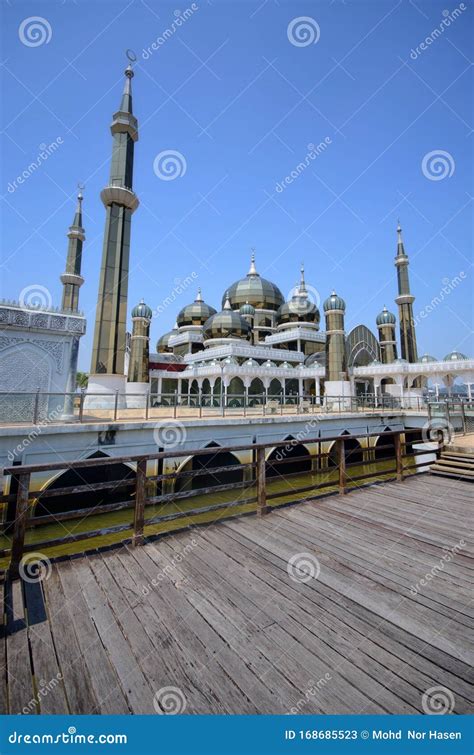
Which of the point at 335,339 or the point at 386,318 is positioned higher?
the point at 386,318

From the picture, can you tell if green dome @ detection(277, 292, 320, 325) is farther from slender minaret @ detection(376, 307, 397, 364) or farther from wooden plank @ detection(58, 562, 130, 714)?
wooden plank @ detection(58, 562, 130, 714)

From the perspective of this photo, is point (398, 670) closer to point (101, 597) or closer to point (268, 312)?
point (101, 597)

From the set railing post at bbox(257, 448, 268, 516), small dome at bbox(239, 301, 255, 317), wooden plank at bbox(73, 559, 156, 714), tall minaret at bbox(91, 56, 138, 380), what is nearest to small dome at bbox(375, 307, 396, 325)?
small dome at bbox(239, 301, 255, 317)

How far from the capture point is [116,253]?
72.0 feet

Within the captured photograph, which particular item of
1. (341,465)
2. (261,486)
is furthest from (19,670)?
(341,465)

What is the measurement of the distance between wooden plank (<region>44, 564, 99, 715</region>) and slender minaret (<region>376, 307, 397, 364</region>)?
43.2 meters

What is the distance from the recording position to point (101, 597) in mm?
3117

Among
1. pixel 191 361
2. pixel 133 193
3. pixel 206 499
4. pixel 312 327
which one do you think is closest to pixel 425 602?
pixel 206 499

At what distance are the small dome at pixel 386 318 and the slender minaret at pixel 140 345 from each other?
2849cm

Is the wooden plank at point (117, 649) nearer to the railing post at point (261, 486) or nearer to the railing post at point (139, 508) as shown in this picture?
the railing post at point (139, 508)

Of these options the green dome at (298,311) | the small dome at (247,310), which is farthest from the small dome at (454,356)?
the small dome at (247,310)

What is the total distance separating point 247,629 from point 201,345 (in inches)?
1780

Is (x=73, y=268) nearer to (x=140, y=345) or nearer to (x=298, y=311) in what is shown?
(x=140, y=345)

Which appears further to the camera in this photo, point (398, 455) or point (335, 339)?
point (335, 339)
